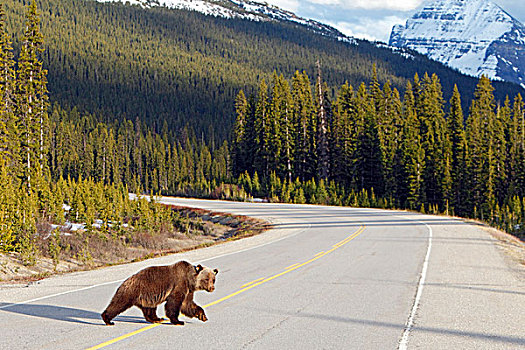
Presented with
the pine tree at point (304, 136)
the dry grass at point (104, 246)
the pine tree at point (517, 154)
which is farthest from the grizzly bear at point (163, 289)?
the pine tree at point (517, 154)

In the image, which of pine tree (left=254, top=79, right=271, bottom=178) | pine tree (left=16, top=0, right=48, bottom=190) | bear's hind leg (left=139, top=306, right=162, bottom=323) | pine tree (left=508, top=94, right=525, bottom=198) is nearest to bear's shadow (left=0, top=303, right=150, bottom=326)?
bear's hind leg (left=139, top=306, right=162, bottom=323)

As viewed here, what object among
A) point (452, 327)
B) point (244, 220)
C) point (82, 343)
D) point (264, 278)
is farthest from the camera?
point (244, 220)

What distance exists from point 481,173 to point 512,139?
12.6m

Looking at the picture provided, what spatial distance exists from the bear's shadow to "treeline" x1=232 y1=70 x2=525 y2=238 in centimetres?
4224

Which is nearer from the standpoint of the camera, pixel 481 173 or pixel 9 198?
pixel 9 198

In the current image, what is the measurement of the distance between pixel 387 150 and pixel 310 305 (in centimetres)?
5131

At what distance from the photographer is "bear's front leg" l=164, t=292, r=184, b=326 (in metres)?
6.62

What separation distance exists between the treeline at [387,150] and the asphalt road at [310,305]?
34.9 metres

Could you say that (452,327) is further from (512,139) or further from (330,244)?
(512,139)

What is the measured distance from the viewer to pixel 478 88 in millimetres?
65250

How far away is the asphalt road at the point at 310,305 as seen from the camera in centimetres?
650

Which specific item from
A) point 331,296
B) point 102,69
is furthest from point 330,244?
point 102,69

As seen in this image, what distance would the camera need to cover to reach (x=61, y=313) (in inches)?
301

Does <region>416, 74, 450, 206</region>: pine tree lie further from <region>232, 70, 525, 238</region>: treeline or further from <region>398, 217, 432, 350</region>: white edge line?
<region>398, 217, 432, 350</region>: white edge line
